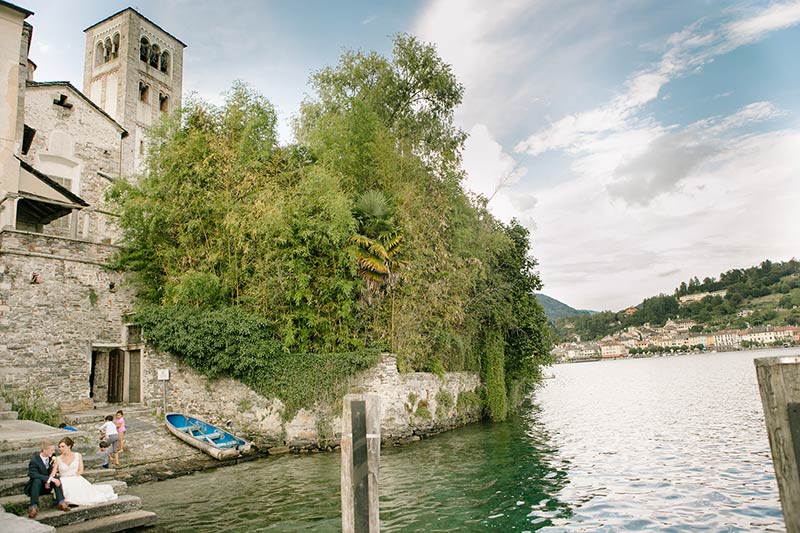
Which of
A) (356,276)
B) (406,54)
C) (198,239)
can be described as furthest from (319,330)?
(406,54)

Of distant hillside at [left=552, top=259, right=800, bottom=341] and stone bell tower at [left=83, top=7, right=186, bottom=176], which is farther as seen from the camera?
distant hillside at [left=552, top=259, right=800, bottom=341]

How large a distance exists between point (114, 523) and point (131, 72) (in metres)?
33.0

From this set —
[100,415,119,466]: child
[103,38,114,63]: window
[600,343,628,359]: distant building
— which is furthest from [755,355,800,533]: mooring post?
[600,343,628,359]: distant building

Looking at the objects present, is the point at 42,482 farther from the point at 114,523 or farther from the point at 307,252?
the point at 307,252

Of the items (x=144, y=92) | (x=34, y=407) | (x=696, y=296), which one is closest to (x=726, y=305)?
(x=696, y=296)

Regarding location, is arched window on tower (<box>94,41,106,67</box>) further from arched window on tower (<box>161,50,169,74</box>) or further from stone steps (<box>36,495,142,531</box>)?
stone steps (<box>36,495,142,531</box>)

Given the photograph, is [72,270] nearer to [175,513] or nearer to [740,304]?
[175,513]

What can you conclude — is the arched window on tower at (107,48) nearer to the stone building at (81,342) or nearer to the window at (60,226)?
the stone building at (81,342)

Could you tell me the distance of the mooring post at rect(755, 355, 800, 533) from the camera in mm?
3113

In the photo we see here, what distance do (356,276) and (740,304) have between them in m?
110

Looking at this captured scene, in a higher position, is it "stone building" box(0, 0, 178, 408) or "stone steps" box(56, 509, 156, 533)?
"stone building" box(0, 0, 178, 408)

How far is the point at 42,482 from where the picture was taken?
24.7 feet

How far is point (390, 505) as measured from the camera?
948 centimetres

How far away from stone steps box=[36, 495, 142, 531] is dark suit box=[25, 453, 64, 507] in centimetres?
23
